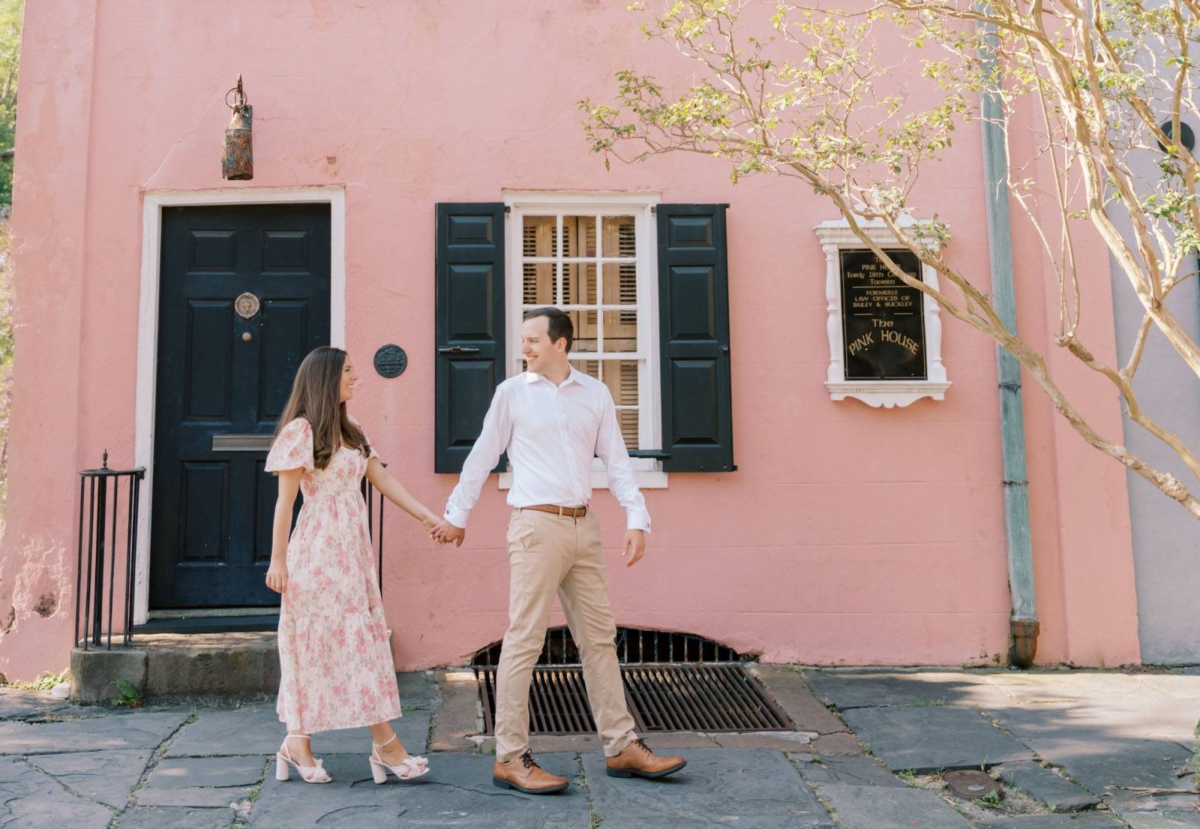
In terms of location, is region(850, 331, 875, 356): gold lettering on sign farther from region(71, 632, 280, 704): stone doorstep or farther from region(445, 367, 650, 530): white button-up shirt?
region(71, 632, 280, 704): stone doorstep

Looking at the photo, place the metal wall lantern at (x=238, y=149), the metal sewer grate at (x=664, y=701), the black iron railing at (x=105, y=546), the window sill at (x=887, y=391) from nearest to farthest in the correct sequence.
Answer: the metal sewer grate at (x=664, y=701), the black iron railing at (x=105, y=546), the metal wall lantern at (x=238, y=149), the window sill at (x=887, y=391)

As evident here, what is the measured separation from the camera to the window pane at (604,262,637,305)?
6297mm

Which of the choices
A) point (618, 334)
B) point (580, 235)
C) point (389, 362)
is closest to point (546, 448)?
point (389, 362)

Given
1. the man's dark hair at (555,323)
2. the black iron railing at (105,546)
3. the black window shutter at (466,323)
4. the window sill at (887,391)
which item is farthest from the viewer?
the window sill at (887,391)

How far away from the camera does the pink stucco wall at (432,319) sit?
19.4ft

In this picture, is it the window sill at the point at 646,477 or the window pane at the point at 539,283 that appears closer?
the window sill at the point at 646,477

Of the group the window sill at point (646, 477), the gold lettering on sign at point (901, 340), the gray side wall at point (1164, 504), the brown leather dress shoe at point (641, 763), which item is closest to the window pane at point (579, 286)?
the window sill at point (646, 477)

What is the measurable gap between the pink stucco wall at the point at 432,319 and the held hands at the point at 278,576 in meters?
2.06

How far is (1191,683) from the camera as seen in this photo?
5.59 m

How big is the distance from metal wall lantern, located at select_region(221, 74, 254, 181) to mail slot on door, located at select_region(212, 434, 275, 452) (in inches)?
58.1

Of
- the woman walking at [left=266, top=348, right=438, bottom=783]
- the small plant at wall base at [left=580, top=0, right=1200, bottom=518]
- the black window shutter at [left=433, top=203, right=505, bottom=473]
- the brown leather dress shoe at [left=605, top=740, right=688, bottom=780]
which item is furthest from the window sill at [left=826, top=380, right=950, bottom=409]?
the woman walking at [left=266, top=348, right=438, bottom=783]

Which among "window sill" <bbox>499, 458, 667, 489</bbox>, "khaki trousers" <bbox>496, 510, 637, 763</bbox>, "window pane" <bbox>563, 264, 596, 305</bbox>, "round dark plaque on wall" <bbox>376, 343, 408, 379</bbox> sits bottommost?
"khaki trousers" <bbox>496, 510, 637, 763</bbox>

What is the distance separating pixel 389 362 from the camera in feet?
19.6

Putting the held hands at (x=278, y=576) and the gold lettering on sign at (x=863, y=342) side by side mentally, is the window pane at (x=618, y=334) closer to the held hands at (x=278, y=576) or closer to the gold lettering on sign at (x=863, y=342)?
the gold lettering on sign at (x=863, y=342)
